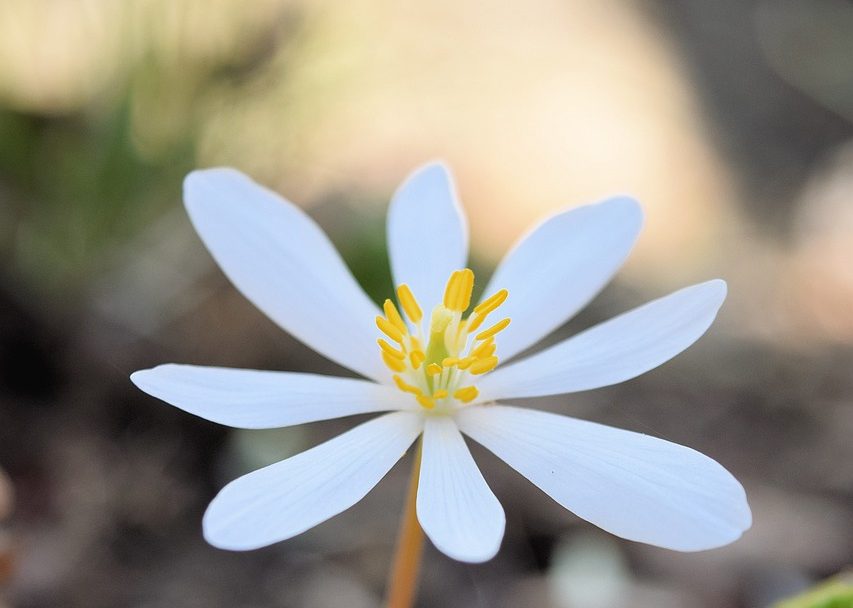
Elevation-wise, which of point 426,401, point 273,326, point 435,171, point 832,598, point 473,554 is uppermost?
point 273,326

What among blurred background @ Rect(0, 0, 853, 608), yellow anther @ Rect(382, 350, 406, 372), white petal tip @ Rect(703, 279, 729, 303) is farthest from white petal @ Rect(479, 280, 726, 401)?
blurred background @ Rect(0, 0, 853, 608)

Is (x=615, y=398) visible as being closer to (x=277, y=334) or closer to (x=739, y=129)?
(x=277, y=334)

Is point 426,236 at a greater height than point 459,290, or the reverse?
point 426,236

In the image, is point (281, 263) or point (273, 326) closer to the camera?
point (281, 263)

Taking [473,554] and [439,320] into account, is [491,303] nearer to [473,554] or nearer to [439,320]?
[439,320]

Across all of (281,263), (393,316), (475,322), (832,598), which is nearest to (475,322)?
(475,322)

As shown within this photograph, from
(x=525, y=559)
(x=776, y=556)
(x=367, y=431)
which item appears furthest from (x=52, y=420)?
(x=776, y=556)
